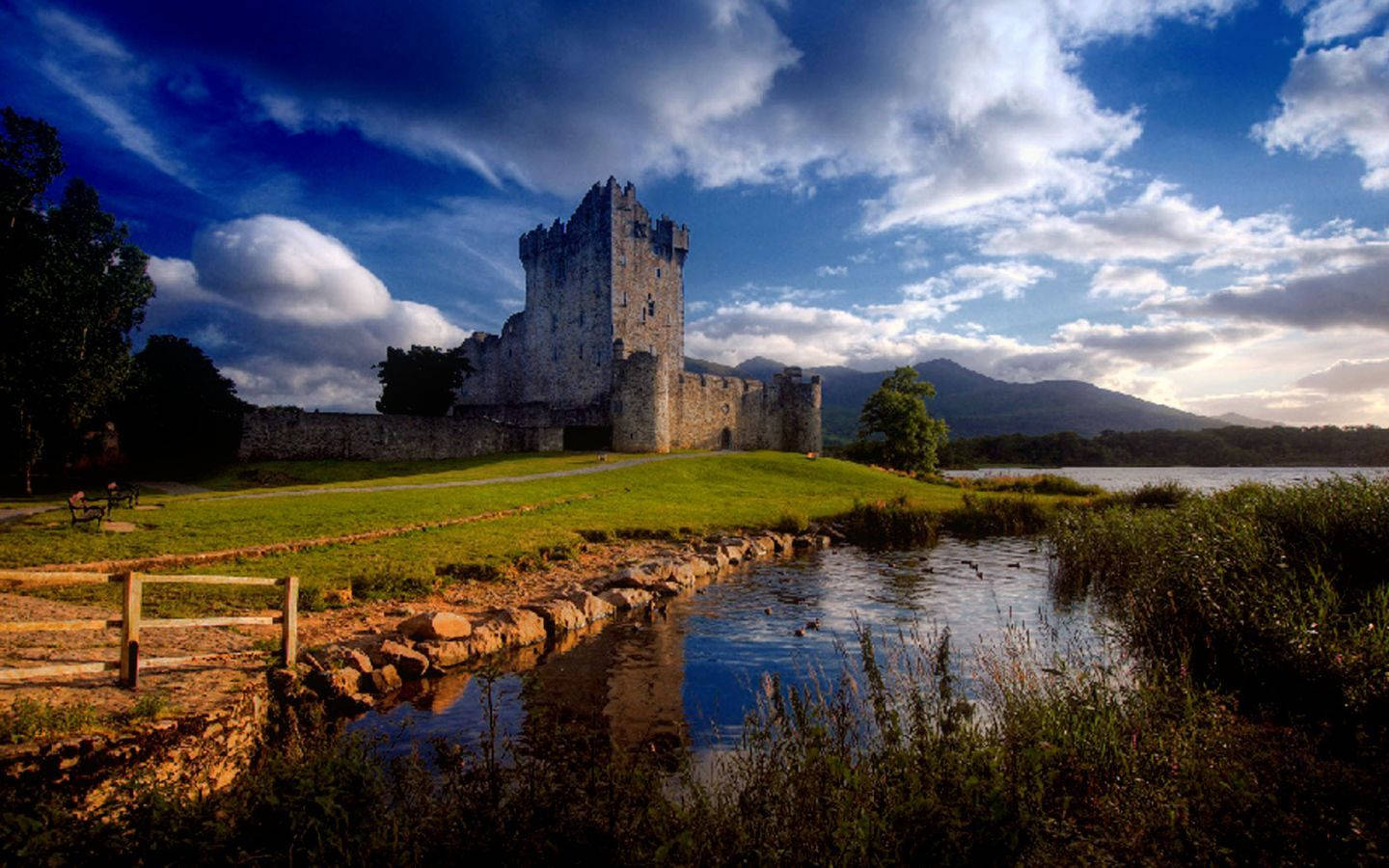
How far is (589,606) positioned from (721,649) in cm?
303

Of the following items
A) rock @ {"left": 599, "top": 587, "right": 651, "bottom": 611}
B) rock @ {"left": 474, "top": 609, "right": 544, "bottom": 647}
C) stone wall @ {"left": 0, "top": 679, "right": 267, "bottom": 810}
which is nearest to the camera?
stone wall @ {"left": 0, "top": 679, "right": 267, "bottom": 810}

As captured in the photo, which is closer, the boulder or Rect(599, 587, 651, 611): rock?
the boulder

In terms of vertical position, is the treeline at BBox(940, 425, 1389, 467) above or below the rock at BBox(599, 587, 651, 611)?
above

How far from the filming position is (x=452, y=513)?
2219cm

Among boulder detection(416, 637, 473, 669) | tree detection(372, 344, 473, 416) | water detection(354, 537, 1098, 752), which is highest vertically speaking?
tree detection(372, 344, 473, 416)

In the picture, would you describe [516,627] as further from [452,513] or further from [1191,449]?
[1191,449]

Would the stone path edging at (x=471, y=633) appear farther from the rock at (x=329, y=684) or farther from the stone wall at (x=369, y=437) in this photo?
the stone wall at (x=369, y=437)

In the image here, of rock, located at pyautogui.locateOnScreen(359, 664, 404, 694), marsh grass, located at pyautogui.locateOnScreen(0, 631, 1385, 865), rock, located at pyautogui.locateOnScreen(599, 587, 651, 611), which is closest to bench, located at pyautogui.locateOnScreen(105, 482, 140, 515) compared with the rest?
rock, located at pyautogui.locateOnScreen(359, 664, 404, 694)

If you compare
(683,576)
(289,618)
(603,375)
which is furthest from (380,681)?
(603,375)

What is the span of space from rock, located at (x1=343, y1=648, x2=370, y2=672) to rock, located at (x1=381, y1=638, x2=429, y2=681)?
1.16 ft

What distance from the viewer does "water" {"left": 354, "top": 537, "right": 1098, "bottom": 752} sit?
27.6 feet

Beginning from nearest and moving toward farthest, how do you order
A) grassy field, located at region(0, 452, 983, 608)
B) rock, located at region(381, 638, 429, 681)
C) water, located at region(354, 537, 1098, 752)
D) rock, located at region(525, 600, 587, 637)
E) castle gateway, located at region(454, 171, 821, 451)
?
water, located at region(354, 537, 1098, 752) → rock, located at region(381, 638, 429, 681) → rock, located at region(525, 600, 587, 637) → grassy field, located at region(0, 452, 983, 608) → castle gateway, located at region(454, 171, 821, 451)

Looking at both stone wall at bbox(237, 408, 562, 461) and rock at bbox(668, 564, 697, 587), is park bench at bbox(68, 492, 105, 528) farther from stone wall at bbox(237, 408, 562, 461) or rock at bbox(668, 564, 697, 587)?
stone wall at bbox(237, 408, 562, 461)

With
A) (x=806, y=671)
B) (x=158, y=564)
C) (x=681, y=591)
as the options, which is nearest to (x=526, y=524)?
(x=681, y=591)
